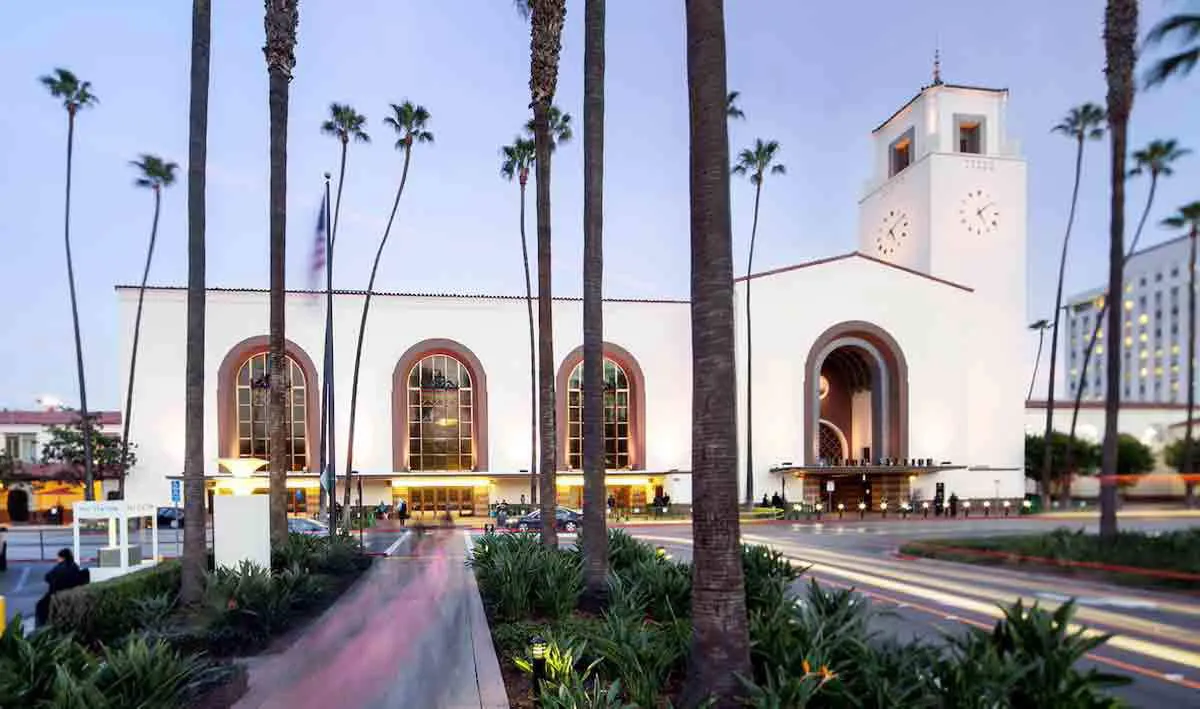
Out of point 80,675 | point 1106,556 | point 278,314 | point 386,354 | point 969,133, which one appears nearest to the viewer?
point 80,675

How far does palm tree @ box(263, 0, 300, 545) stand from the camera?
15852mm

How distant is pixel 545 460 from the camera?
15.2m

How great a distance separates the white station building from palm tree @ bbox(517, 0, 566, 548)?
91.3 ft

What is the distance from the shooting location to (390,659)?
32.1 ft

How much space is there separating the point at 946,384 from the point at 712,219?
46052mm

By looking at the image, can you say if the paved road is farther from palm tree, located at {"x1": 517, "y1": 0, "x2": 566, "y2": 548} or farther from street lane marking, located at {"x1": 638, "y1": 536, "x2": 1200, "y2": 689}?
palm tree, located at {"x1": 517, "y1": 0, "x2": 566, "y2": 548}

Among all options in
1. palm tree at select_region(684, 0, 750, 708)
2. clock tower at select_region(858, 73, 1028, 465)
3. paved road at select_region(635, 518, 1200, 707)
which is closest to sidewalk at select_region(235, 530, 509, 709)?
palm tree at select_region(684, 0, 750, 708)

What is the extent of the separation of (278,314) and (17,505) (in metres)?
41.5

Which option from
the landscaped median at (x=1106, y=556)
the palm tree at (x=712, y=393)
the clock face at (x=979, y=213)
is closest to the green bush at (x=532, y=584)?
the palm tree at (x=712, y=393)

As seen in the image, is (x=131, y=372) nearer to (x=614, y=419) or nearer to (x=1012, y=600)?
(x=614, y=419)

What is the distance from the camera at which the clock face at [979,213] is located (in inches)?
1954

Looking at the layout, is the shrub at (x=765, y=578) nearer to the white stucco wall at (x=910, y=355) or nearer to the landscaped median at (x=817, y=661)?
the landscaped median at (x=817, y=661)

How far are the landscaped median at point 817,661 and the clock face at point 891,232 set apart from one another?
4949cm

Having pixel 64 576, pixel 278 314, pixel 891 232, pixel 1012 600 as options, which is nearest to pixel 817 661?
pixel 1012 600
